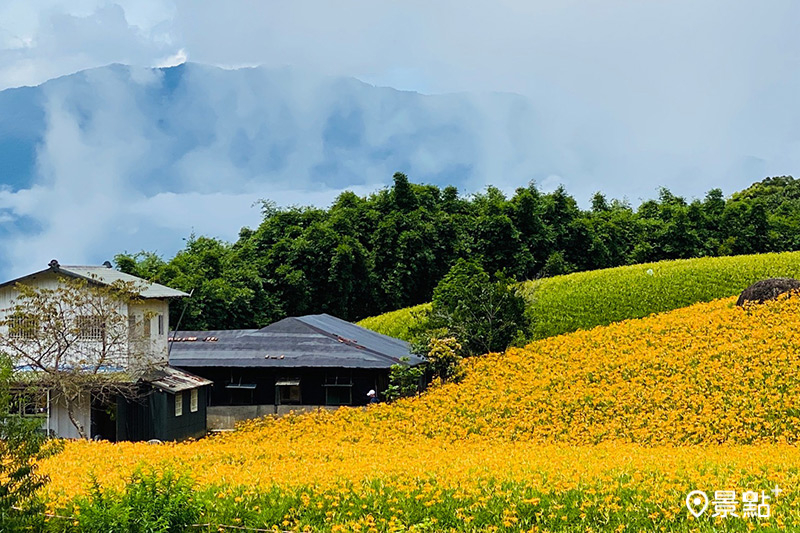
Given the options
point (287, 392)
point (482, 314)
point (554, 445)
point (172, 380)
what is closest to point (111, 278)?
point (172, 380)

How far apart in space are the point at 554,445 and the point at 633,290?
1760 cm

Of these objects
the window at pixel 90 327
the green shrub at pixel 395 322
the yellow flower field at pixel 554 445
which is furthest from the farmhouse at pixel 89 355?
the green shrub at pixel 395 322

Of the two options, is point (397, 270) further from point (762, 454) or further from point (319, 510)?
point (319, 510)

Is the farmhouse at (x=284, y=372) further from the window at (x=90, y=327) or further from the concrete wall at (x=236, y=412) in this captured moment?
the window at (x=90, y=327)

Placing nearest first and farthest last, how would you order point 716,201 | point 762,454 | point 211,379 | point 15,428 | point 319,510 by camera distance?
point 15,428 < point 319,510 < point 762,454 < point 211,379 < point 716,201

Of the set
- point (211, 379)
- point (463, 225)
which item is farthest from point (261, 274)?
point (211, 379)

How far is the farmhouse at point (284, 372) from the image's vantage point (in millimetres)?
22188

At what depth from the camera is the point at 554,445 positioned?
14867 mm

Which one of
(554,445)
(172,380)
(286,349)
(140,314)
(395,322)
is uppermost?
(395,322)

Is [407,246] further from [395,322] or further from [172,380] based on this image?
[172,380]

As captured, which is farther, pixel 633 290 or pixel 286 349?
pixel 633 290

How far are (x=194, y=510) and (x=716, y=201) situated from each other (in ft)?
137

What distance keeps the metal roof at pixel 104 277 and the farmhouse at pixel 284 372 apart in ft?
10.0

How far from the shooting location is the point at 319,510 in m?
8.28
